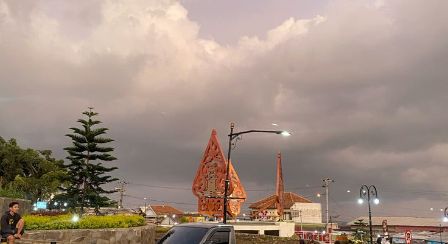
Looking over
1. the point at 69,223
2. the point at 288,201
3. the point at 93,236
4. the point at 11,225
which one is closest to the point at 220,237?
the point at 11,225

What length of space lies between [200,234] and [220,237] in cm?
63

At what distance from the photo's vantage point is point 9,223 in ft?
33.9

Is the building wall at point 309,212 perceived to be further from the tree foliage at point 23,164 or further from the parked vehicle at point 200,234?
the parked vehicle at point 200,234

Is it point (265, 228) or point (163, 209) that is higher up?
point (265, 228)

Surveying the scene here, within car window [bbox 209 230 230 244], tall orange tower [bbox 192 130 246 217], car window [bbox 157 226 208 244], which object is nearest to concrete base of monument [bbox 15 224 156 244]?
car window [bbox 157 226 208 244]

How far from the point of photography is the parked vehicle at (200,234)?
969 centimetres

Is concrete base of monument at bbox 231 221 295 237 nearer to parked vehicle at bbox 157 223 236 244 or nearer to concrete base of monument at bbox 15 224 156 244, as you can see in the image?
concrete base of monument at bbox 15 224 156 244

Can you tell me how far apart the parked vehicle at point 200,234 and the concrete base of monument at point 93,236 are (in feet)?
21.1

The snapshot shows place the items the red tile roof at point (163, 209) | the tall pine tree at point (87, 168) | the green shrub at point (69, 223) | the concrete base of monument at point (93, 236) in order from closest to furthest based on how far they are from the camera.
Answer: the concrete base of monument at point (93, 236) → the green shrub at point (69, 223) → the tall pine tree at point (87, 168) → the red tile roof at point (163, 209)

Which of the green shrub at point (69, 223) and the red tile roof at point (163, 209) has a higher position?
the green shrub at point (69, 223)

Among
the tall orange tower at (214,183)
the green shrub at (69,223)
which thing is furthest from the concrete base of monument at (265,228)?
the green shrub at (69,223)

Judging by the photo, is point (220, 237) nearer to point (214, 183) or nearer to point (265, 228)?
point (214, 183)

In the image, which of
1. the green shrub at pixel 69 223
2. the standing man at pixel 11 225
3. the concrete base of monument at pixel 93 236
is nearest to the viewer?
the standing man at pixel 11 225

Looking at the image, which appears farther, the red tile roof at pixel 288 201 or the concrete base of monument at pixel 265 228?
the red tile roof at pixel 288 201
